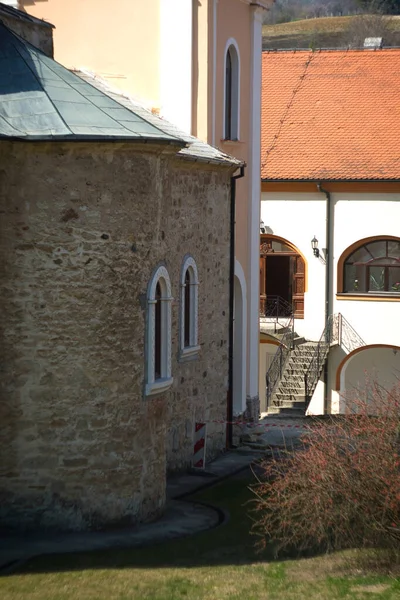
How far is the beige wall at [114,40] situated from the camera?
842 inches

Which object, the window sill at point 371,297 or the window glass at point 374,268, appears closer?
the window sill at point 371,297

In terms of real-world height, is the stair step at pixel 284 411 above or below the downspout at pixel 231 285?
below

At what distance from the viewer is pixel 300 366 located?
31891 millimetres

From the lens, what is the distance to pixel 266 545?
14.4 meters

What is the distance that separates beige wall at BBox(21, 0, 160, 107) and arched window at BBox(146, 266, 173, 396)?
597cm

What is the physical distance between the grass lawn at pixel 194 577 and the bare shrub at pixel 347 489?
0.35 metres

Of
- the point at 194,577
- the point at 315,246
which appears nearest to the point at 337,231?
the point at 315,246

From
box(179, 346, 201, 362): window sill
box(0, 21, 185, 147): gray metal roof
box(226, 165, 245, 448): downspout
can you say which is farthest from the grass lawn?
box(226, 165, 245, 448): downspout

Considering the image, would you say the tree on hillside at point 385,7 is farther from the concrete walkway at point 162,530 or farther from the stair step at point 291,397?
the concrete walkway at point 162,530

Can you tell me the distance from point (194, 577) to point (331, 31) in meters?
83.9

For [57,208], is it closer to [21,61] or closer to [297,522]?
[21,61]

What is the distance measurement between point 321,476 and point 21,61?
669 centimetres

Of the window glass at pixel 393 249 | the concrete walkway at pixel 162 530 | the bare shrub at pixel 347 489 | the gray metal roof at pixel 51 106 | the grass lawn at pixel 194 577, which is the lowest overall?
the grass lawn at pixel 194 577

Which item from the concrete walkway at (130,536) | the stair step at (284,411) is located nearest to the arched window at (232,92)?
the concrete walkway at (130,536)
